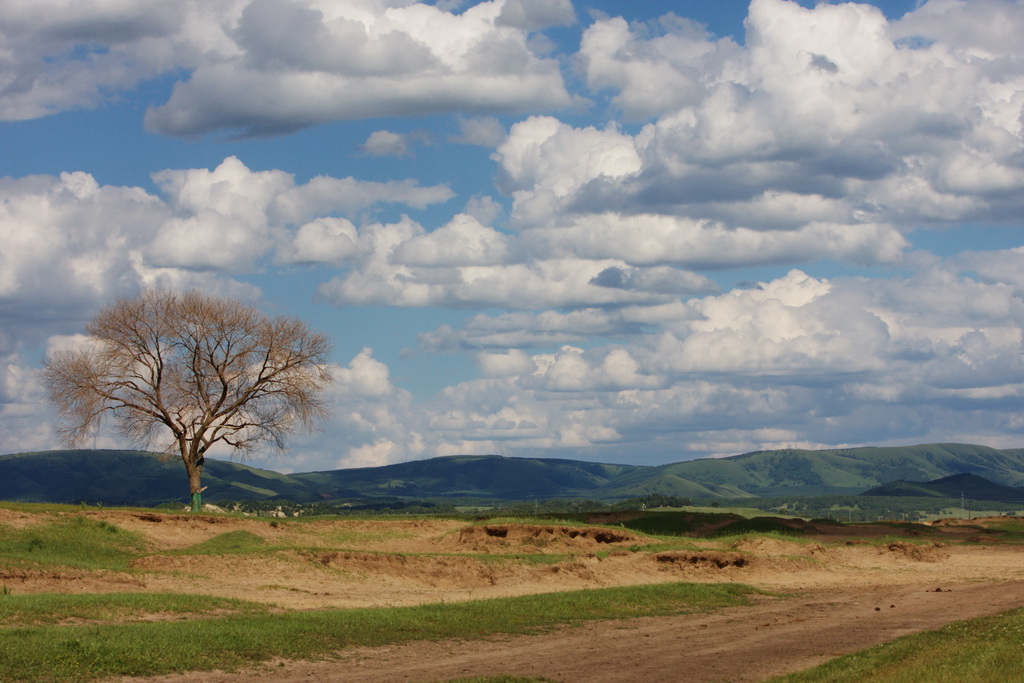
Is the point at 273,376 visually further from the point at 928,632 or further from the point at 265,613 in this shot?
the point at 928,632

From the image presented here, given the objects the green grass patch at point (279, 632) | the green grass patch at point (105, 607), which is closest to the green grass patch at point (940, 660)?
the green grass patch at point (279, 632)

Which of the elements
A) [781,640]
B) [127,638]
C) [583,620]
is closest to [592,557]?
[583,620]

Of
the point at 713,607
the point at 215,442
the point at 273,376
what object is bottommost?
the point at 713,607

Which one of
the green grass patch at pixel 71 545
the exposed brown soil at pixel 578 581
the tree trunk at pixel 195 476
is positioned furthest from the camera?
the tree trunk at pixel 195 476

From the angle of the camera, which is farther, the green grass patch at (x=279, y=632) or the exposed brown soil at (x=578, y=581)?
the exposed brown soil at (x=578, y=581)

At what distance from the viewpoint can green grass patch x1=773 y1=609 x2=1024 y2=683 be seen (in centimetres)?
1667

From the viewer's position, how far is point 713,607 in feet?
111

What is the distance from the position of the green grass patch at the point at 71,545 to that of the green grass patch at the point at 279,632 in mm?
10458

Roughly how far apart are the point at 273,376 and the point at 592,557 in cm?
2763

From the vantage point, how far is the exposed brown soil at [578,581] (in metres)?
22.3

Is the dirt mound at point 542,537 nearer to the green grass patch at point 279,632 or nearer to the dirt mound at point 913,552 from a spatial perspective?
the dirt mound at point 913,552

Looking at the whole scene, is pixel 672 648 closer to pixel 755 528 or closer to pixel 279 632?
pixel 279 632

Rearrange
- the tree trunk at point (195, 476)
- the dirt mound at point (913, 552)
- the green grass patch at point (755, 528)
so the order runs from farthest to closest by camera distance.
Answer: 1. the tree trunk at point (195, 476)
2. the green grass patch at point (755, 528)
3. the dirt mound at point (913, 552)

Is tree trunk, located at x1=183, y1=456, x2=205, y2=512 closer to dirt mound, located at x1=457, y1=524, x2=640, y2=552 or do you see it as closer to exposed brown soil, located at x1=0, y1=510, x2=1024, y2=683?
exposed brown soil, located at x1=0, y1=510, x2=1024, y2=683
